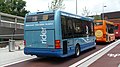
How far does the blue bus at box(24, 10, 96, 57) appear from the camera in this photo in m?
12.8

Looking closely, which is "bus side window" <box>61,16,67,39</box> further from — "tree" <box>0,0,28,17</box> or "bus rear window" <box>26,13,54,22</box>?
"tree" <box>0,0,28,17</box>

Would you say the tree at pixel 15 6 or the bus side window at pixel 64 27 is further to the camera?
the tree at pixel 15 6

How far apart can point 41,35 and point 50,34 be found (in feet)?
1.87

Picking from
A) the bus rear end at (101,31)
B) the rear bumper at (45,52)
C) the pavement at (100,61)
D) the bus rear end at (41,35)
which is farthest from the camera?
the bus rear end at (101,31)

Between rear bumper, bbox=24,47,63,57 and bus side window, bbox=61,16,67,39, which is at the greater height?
bus side window, bbox=61,16,67,39

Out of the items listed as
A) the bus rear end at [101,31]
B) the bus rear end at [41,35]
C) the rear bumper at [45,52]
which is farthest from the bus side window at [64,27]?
the bus rear end at [101,31]

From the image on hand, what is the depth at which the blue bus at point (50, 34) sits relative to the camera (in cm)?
1281

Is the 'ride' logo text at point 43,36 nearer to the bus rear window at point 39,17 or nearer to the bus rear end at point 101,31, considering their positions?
the bus rear window at point 39,17

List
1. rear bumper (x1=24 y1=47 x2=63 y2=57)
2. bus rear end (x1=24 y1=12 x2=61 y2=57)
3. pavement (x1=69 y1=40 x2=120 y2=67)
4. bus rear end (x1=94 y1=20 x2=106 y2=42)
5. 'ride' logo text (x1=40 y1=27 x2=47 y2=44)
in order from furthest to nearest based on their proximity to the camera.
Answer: bus rear end (x1=94 y1=20 x2=106 y2=42) → 'ride' logo text (x1=40 y1=27 x2=47 y2=44) → bus rear end (x1=24 y1=12 x2=61 y2=57) → rear bumper (x1=24 y1=47 x2=63 y2=57) → pavement (x1=69 y1=40 x2=120 y2=67)

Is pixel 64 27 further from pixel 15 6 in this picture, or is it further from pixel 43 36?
pixel 15 6

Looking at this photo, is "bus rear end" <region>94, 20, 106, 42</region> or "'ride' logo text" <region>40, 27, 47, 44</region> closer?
"'ride' logo text" <region>40, 27, 47, 44</region>

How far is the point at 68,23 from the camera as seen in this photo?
46.5 feet

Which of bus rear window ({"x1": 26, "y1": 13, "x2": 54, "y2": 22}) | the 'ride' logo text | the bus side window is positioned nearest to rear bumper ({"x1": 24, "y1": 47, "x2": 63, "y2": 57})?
the 'ride' logo text

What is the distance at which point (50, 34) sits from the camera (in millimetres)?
12914
